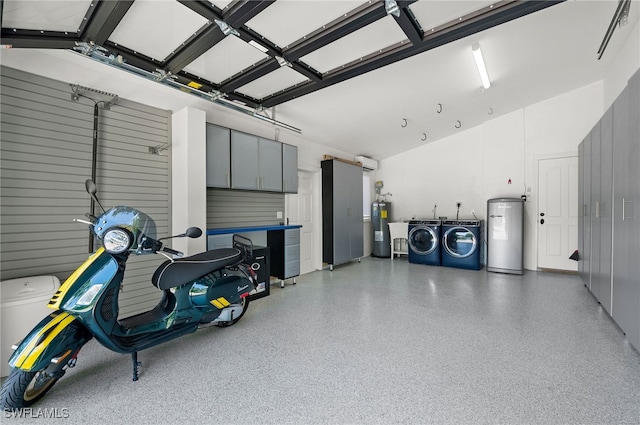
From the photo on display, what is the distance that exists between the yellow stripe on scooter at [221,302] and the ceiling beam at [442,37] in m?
2.49

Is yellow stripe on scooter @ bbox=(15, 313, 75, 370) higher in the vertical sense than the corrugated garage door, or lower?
lower

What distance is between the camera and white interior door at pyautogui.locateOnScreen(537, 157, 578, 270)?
16.2 ft

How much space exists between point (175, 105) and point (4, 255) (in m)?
2.12

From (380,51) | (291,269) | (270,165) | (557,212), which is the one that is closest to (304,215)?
(291,269)

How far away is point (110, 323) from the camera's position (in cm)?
183

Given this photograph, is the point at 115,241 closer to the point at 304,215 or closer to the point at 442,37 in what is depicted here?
the point at 442,37

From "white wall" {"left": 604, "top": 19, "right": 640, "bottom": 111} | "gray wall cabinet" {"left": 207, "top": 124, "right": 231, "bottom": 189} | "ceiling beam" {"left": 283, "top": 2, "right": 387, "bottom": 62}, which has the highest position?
"white wall" {"left": 604, "top": 19, "right": 640, "bottom": 111}

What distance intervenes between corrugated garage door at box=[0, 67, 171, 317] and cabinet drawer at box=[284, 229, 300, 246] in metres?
1.74

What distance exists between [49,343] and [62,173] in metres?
1.69

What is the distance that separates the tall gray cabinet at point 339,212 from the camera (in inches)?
209

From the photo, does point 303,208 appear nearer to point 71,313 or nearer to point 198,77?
Result: point 198,77

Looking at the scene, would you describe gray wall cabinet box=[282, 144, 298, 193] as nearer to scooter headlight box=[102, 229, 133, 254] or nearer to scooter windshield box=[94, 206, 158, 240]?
scooter windshield box=[94, 206, 158, 240]

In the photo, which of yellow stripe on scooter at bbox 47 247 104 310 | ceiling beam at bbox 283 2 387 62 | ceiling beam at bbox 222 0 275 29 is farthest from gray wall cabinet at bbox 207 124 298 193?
yellow stripe on scooter at bbox 47 247 104 310

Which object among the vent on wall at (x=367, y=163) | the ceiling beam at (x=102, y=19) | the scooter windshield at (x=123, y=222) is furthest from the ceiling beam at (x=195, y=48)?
the vent on wall at (x=367, y=163)
